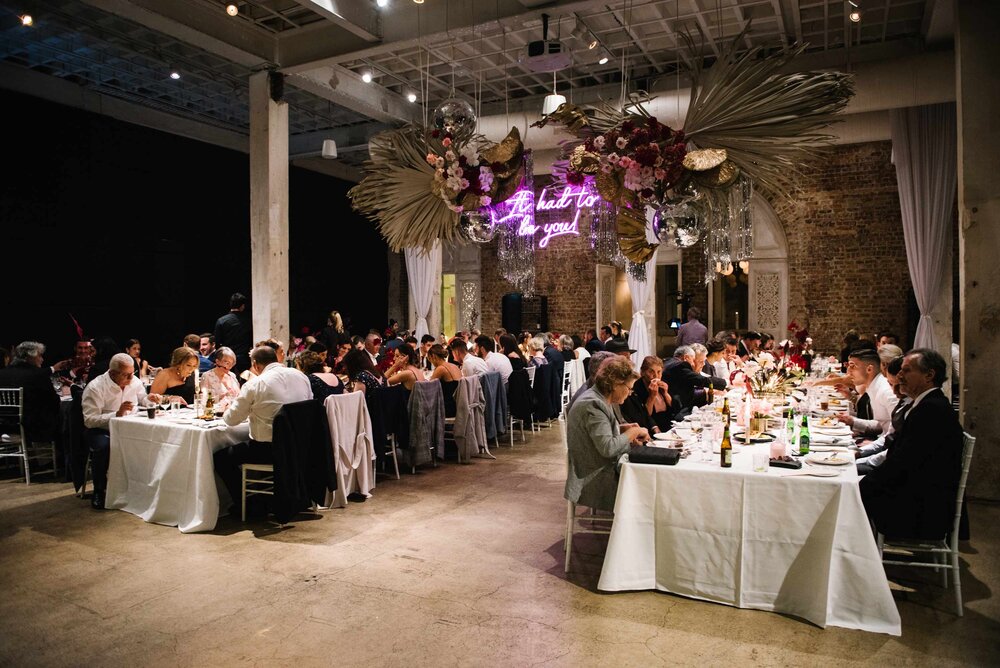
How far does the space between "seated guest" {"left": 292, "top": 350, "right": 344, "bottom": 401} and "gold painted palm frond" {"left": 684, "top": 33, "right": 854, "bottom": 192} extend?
3.36 m

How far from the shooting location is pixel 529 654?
317cm

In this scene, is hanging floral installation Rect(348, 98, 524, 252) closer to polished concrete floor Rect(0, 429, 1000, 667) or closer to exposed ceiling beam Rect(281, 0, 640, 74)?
polished concrete floor Rect(0, 429, 1000, 667)

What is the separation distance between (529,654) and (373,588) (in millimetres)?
1150

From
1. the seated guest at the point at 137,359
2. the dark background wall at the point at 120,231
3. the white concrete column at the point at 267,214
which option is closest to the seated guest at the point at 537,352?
the white concrete column at the point at 267,214

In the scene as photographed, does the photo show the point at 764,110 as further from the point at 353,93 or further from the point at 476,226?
the point at 353,93

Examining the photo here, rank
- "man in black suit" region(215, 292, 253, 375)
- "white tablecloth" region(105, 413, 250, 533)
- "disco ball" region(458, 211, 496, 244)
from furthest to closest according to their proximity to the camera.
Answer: "man in black suit" region(215, 292, 253, 375)
"white tablecloth" region(105, 413, 250, 533)
"disco ball" region(458, 211, 496, 244)

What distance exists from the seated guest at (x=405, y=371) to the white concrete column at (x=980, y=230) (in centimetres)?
475

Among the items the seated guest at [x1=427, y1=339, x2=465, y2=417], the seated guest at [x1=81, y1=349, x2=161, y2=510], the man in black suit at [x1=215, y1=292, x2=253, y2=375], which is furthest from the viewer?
the man in black suit at [x1=215, y1=292, x2=253, y2=375]

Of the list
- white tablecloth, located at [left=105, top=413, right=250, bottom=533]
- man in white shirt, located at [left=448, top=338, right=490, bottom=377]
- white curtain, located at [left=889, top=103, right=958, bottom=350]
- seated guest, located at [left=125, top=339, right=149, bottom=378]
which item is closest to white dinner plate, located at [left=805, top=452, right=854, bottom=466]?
white tablecloth, located at [left=105, top=413, right=250, bottom=533]

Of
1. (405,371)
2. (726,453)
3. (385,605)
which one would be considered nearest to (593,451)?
(726,453)

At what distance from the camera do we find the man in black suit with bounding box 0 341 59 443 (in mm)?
6332

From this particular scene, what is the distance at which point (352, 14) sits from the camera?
738 centimetres

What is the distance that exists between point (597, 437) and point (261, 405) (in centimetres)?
249

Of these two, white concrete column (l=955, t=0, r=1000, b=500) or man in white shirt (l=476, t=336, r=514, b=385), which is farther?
man in white shirt (l=476, t=336, r=514, b=385)
